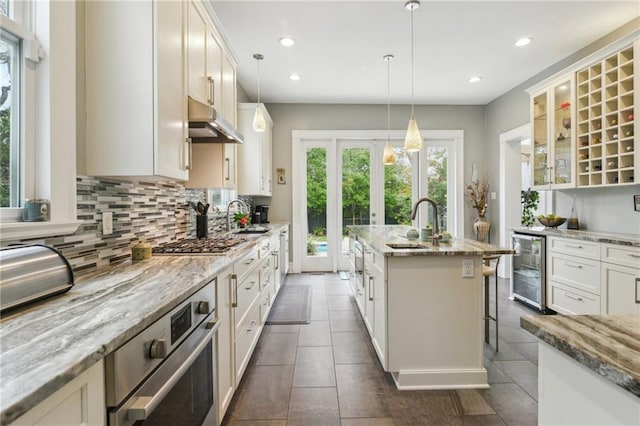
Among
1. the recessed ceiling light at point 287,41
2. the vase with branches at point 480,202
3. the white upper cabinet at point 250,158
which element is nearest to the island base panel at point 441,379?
the white upper cabinet at point 250,158

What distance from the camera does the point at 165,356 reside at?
992 millimetres

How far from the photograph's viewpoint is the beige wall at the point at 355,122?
17.8ft

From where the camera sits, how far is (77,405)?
672 millimetres

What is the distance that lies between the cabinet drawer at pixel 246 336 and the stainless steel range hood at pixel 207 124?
4.15ft

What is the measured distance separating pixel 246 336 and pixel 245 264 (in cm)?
49

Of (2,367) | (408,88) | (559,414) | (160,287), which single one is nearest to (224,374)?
(160,287)

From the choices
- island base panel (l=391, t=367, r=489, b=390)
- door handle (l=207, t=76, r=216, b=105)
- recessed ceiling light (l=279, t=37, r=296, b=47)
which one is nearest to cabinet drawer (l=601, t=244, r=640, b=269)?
island base panel (l=391, t=367, r=489, b=390)

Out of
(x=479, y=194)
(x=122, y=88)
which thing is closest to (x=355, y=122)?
(x=479, y=194)

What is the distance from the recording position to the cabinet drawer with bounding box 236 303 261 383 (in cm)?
194

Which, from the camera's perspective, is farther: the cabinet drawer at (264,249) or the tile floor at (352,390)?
the cabinet drawer at (264,249)

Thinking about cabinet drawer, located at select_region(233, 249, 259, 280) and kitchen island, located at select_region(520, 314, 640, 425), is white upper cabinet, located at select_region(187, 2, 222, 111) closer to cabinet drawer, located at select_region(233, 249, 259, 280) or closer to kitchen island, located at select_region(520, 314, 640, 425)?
cabinet drawer, located at select_region(233, 249, 259, 280)

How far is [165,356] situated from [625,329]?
3.98 ft

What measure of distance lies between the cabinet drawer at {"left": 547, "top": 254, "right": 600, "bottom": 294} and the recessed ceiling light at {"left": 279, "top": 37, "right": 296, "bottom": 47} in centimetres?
352

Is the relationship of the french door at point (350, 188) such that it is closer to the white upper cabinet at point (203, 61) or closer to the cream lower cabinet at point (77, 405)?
the white upper cabinet at point (203, 61)
